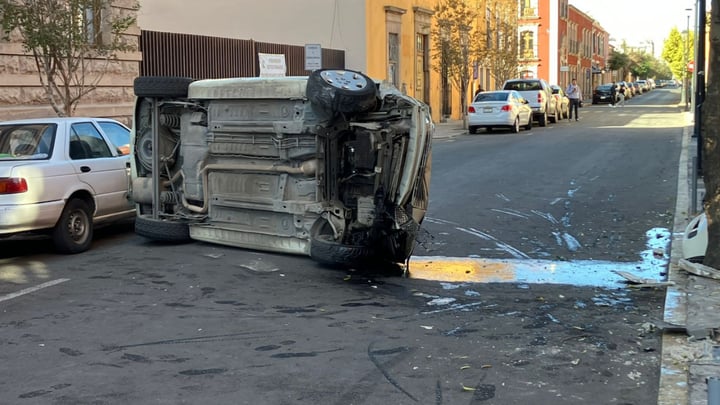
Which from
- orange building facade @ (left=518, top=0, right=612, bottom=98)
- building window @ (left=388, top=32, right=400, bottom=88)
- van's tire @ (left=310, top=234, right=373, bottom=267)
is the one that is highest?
orange building facade @ (left=518, top=0, right=612, bottom=98)

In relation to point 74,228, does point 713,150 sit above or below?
above

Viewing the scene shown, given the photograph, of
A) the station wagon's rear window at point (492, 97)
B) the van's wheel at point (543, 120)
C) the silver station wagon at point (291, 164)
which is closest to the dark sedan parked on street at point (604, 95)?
the van's wheel at point (543, 120)

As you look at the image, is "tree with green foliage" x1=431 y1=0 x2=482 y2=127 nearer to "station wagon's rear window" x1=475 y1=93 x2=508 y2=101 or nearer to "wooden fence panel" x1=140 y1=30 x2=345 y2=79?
"station wagon's rear window" x1=475 y1=93 x2=508 y2=101

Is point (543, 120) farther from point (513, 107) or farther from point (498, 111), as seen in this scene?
point (498, 111)

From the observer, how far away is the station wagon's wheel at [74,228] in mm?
8336

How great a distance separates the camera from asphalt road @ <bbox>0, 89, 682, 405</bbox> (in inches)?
178

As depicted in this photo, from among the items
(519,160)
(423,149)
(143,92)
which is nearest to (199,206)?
(143,92)

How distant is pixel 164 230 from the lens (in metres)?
8.30

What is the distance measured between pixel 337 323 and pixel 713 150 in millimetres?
3786

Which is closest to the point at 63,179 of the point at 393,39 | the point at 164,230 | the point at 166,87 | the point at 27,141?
the point at 27,141

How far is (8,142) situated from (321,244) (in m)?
4.17

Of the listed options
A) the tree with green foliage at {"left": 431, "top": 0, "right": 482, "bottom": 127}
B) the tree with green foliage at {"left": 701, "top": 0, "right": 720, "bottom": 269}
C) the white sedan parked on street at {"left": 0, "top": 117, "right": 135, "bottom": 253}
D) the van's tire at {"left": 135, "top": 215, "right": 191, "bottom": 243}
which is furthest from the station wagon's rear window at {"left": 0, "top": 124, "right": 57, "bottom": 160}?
the tree with green foliage at {"left": 431, "top": 0, "right": 482, "bottom": 127}

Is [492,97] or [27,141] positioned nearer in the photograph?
[27,141]

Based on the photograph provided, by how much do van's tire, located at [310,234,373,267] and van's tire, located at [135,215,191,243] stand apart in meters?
1.86
